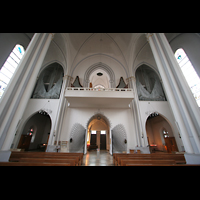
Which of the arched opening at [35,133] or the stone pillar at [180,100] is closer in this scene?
the stone pillar at [180,100]

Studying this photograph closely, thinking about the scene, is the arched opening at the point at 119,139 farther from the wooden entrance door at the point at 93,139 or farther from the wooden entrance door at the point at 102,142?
the wooden entrance door at the point at 93,139

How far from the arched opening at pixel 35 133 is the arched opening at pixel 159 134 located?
40.7ft

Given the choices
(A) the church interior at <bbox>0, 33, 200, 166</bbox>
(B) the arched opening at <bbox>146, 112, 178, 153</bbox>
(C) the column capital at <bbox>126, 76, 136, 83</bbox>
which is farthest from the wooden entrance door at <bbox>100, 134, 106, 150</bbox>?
(C) the column capital at <bbox>126, 76, 136, 83</bbox>

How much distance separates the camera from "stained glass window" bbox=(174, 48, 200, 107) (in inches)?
220

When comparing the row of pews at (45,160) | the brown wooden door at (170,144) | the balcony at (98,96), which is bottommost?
the row of pews at (45,160)

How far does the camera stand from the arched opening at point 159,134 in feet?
31.3

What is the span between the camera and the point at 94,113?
26.9 feet

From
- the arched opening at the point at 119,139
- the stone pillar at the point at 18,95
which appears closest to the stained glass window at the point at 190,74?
the arched opening at the point at 119,139

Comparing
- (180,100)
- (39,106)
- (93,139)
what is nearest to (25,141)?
(39,106)

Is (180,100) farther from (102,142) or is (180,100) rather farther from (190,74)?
(102,142)
